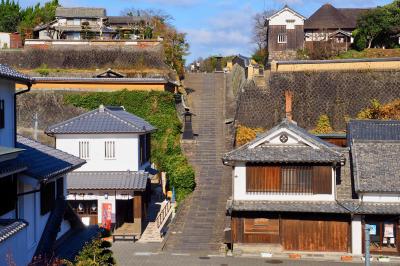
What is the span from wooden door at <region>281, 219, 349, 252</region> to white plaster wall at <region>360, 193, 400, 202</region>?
4.24 feet

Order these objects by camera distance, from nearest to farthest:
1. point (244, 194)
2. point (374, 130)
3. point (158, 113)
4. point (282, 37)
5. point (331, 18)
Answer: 1. point (244, 194)
2. point (374, 130)
3. point (158, 113)
4. point (282, 37)
5. point (331, 18)

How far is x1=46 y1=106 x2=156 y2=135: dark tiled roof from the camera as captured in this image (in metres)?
28.4

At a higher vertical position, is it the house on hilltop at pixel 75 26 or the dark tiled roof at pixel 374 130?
the house on hilltop at pixel 75 26

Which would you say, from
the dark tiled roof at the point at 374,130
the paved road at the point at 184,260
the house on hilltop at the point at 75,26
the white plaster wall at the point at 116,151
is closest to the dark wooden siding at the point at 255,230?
the paved road at the point at 184,260

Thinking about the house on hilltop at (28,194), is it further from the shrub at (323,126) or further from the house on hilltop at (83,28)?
the house on hilltop at (83,28)

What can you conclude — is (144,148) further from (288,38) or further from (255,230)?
(288,38)

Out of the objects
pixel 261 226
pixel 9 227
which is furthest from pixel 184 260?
pixel 9 227

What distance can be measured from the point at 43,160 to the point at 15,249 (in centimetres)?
501

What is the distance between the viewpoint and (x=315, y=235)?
24.7 metres

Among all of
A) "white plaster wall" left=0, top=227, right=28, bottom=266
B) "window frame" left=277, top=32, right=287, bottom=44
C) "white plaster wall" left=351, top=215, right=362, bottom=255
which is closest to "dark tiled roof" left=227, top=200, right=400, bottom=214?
"white plaster wall" left=351, top=215, right=362, bottom=255

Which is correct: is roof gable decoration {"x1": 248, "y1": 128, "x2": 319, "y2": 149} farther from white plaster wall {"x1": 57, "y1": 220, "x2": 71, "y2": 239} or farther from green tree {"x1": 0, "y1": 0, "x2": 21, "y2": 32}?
green tree {"x1": 0, "y1": 0, "x2": 21, "y2": 32}

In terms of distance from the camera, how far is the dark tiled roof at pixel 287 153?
80.7ft

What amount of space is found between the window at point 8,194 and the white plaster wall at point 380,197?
15318 millimetres

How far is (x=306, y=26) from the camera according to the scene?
176 feet
